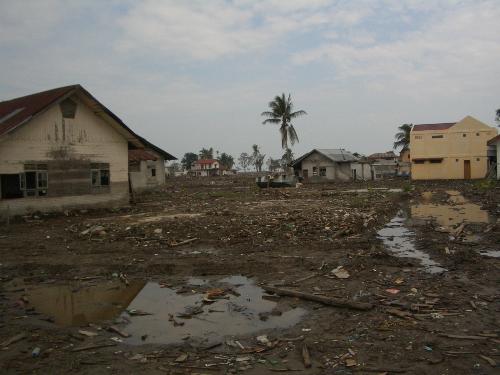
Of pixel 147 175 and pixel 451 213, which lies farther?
pixel 147 175

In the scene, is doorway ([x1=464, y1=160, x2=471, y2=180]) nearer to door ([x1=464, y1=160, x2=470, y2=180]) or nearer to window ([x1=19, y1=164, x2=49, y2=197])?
A: door ([x1=464, y1=160, x2=470, y2=180])

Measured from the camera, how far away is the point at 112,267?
8672mm

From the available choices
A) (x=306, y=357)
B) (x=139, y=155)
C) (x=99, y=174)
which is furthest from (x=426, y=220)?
(x=139, y=155)

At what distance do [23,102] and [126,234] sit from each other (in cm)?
1163

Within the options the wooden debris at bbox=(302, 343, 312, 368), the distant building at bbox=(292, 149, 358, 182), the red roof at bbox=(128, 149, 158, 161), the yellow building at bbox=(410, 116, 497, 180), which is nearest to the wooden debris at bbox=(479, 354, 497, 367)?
the wooden debris at bbox=(302, 343, 312, 368)

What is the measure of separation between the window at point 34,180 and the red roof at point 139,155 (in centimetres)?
1170

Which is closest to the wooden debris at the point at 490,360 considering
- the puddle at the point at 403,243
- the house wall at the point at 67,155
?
the puddle at the point at 403,243

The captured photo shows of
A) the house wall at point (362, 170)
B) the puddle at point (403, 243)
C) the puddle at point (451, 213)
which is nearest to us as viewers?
the puddle at point (403, 243)

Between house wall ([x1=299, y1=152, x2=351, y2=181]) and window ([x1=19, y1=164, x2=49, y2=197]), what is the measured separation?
34.2 m

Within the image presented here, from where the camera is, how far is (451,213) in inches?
640

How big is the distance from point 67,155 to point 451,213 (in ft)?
51.4

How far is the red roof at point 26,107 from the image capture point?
16.2m

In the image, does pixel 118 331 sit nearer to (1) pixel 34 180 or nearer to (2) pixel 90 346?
(2) pixel 90 346

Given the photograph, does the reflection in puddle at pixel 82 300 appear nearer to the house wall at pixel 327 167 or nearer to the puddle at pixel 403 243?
the puddle at pixel 403 243
